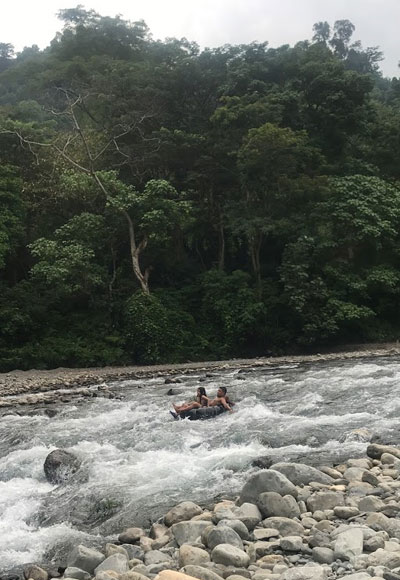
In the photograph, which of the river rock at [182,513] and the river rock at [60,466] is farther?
the river rock at [60,466]

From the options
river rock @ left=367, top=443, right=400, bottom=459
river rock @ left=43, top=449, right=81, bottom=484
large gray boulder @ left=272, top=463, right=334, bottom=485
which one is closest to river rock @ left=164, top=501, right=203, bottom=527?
large gray boulder @ left=272, top=463, right=334, bottom=485

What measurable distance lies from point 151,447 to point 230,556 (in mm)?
4773

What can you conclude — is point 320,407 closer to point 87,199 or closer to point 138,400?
point 138,400

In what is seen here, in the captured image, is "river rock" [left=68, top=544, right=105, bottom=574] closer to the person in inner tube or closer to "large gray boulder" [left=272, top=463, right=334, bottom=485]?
"large gray boulder" [left=272, top=463, right=334, bottom=485]

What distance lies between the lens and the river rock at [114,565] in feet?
15.5

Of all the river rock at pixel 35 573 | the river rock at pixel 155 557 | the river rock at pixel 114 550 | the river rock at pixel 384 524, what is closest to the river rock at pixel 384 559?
the river rock at pixel 384 524

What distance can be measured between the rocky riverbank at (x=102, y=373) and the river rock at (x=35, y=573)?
1061cm

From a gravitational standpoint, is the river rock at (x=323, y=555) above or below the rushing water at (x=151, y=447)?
above

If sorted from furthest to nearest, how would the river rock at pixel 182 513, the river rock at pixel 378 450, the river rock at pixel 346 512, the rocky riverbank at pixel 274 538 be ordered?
the river rock at pixel 378 450, the river rock at pixel 182 513, the river rock at pixel 346 512, the rocky riverbank at pixel 274 538

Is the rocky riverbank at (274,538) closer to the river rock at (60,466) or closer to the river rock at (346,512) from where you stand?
the river rock at (346,512)

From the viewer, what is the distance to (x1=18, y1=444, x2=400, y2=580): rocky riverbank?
169 inches

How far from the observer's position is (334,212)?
24141 mm

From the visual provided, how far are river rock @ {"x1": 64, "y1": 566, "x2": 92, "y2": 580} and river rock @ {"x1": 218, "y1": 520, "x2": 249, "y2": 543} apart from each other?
128cm

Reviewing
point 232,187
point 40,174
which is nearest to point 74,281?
point 40,174
